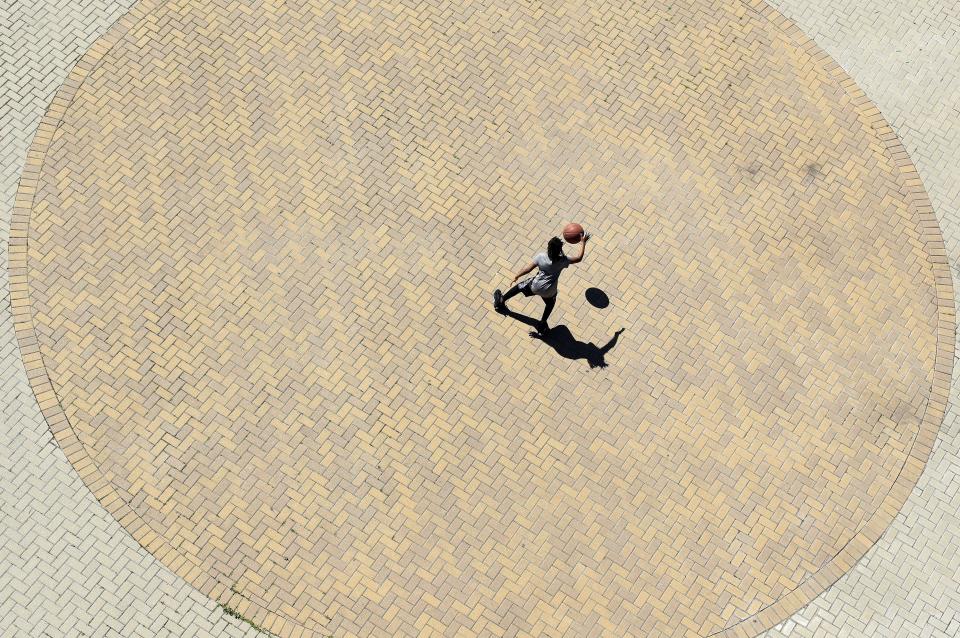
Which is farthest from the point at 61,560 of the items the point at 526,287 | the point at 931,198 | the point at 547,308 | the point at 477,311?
the point at 931,198

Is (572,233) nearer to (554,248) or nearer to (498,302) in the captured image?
(554,248)

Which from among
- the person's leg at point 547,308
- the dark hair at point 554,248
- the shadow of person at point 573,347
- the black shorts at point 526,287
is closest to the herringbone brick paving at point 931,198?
the shadow of person at point 573,347

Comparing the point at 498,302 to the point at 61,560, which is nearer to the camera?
the point at 61,560

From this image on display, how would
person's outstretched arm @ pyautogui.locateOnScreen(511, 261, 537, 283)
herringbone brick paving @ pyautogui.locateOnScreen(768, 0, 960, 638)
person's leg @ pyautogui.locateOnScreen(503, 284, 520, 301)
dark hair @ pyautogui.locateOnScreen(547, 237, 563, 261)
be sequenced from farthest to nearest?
person's leg @ pyautogui.locateOnScreen(503, 284, 520, 301) < person's outstretched arm @ pyautogui.locateOnScreen(511, 261, 537, 283) < herringbone brick paving @ pyautogui.locateOnScreen(768, 0, 960, 638) < dark hair @ pyautogui.locateOnScreen(547, 237, 563, 261)

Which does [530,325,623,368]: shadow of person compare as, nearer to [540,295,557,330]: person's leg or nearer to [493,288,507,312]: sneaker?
[540,295,557,330]: person's leg

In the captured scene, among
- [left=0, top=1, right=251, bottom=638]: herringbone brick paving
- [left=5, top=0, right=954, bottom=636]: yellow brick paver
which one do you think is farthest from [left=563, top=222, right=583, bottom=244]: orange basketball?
[left=0, top=1, right=251, bottom=638]: herringbone brick paving
